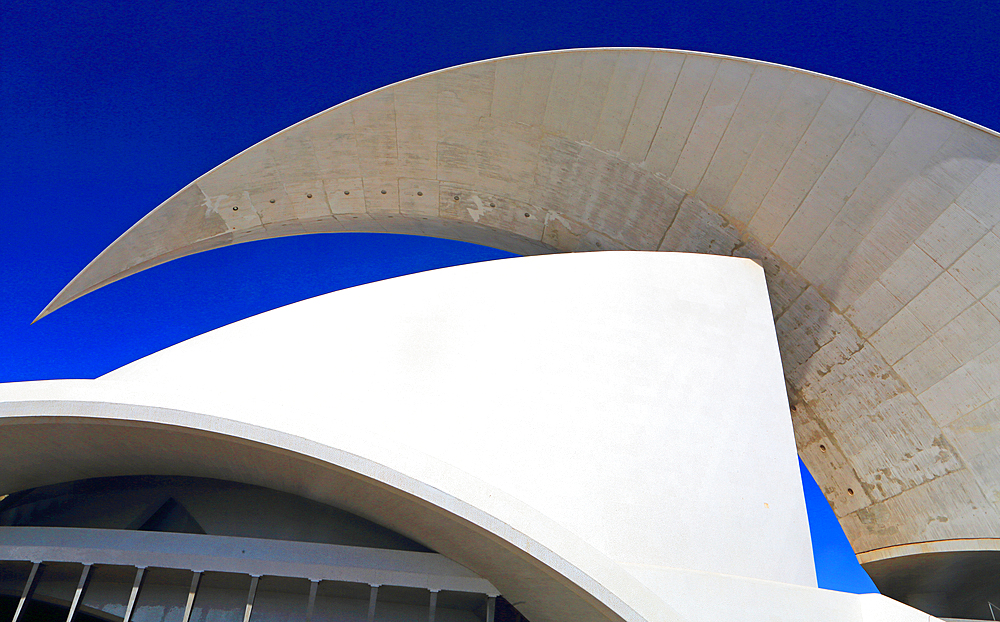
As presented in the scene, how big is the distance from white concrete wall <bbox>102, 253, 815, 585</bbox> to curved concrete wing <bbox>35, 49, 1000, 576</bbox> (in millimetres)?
2867

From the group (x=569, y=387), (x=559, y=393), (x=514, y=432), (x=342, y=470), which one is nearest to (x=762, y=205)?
(x=569, y=387)

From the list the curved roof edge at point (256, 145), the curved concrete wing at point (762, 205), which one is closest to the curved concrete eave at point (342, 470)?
the curved roof edge at point (256, 145)

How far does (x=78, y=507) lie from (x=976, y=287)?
12242 millimetres

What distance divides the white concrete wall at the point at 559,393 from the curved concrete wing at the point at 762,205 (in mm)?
2867

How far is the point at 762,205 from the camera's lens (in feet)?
31.6

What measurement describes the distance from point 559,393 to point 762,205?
532 cm

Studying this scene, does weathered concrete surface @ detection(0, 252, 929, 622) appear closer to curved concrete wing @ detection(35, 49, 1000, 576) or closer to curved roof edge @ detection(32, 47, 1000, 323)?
curved concrete wing @ detection(35, 49, 1000, 576)

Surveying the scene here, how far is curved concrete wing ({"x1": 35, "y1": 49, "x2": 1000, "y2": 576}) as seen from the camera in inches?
334

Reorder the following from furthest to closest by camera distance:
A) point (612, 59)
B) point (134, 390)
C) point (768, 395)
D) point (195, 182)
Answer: point (195, 182), point (612, 59), point (768, 395), point (134, 390)

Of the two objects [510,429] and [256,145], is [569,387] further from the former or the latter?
[256,145]

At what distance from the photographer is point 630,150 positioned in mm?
10070

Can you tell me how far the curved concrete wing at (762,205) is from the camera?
8.48 meters

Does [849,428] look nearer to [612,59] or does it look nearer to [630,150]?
[630,150]

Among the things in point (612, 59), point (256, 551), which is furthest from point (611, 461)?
point (612, 59)
